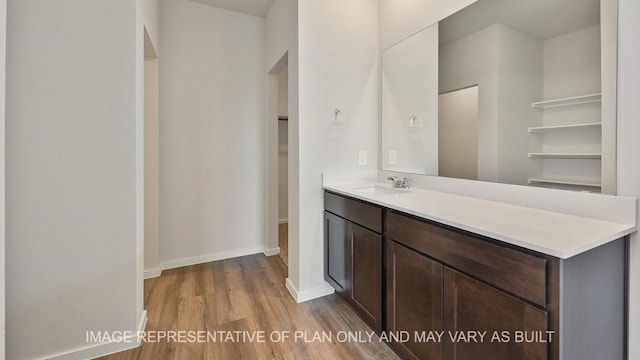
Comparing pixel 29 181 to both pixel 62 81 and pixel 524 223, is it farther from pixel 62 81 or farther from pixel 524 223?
pixel 524 223

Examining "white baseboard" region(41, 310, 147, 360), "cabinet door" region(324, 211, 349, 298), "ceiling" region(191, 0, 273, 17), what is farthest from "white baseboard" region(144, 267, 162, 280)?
"ceiling" region(191, 0, 273, 17)

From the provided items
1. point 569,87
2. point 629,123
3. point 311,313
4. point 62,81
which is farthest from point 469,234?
point 62,81

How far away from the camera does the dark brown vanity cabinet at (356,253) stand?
67.7 inches

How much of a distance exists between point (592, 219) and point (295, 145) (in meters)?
1.77

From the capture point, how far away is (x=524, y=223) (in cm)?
116

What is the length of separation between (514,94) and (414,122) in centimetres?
79

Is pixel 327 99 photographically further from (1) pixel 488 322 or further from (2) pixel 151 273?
(2) pixel 151 273

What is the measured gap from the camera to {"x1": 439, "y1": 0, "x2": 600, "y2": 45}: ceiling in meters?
1.28

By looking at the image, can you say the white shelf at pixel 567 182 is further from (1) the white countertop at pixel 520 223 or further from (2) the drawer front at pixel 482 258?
(2) the drawer front at pixel 482 258

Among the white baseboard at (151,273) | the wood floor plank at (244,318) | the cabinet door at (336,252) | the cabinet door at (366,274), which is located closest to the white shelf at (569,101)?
the cabinet door at (366,274)

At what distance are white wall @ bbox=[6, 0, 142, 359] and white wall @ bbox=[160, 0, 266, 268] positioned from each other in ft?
4.14

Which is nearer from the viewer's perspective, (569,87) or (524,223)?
(524,223)

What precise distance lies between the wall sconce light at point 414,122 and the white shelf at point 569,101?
0.84 m

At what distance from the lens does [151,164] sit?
2705mm
